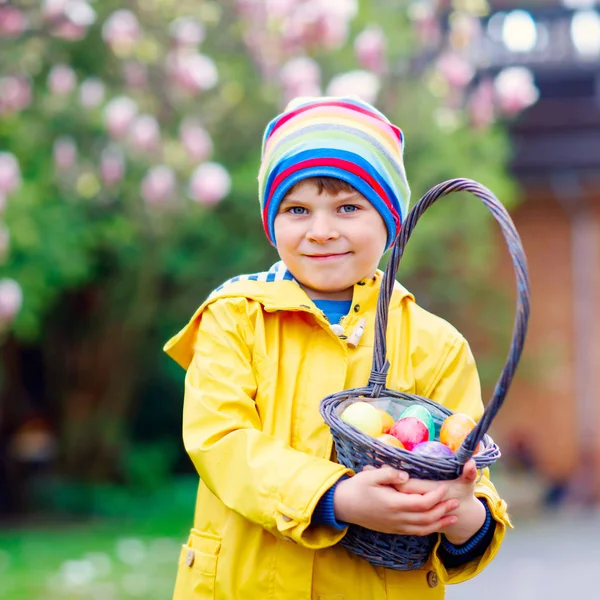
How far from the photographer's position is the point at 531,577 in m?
7.25

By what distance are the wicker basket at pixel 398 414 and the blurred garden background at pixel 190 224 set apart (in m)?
4.23

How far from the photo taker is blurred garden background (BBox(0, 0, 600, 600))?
6.99m

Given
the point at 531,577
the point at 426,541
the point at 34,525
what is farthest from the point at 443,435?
the point at 34,525

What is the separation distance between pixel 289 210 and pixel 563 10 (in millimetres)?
9711

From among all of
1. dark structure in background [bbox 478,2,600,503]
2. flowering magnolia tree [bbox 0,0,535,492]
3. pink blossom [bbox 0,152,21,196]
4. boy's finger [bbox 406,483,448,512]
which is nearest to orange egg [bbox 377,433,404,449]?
boy's finger [bbox 406,483,448,512]

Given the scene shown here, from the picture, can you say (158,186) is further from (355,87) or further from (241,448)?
(241,448)

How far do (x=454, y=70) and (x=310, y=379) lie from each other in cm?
628

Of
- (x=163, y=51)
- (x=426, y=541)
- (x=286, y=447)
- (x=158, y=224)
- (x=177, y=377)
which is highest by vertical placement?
(x=163, y=51)

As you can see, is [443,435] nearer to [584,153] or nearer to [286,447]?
[286,447]

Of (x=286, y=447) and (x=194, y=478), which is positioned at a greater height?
(x=194, y=478)

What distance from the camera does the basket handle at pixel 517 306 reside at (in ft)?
6.15

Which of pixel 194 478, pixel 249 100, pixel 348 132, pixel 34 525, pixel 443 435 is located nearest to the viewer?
pixel 443 435

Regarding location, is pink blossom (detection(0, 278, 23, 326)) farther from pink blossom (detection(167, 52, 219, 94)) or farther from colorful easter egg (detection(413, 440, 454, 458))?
colorful easter egg (detection(413, 440, 454, 458))

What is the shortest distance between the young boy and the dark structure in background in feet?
29.2
